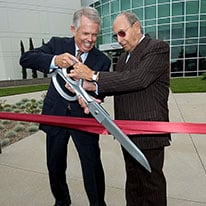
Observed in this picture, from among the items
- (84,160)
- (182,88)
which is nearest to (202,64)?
(182,88)

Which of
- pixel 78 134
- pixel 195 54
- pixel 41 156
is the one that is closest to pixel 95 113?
pixel 78 134

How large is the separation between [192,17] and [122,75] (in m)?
22.6

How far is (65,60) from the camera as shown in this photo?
65.7 inches

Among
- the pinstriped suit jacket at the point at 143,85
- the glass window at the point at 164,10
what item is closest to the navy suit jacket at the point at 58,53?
the pinstriped suit jacket at the point at 143,85

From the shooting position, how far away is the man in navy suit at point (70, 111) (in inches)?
79.4

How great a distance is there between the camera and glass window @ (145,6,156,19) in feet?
74.6

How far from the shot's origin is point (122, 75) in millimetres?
1651

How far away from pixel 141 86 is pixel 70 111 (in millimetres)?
932

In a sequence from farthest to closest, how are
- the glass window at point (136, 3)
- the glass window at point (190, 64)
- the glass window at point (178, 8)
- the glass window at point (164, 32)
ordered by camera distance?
the glass window at point (136, 3), the glass window at point (164, 32), the glass window at point (190, 64), the glass window at point (178, 8)

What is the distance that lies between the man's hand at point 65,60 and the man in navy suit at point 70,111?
0.18 m

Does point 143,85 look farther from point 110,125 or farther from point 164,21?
point 164,21

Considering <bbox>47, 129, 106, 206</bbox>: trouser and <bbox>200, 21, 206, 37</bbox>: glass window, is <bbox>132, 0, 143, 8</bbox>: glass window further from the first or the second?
<bbox>47, 129, 106, 206</bbox>: trouser

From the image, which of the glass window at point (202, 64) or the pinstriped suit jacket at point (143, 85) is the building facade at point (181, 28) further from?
the pinstriped suit jacket at point (143, 85)

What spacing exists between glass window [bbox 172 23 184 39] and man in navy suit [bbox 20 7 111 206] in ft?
70.3
